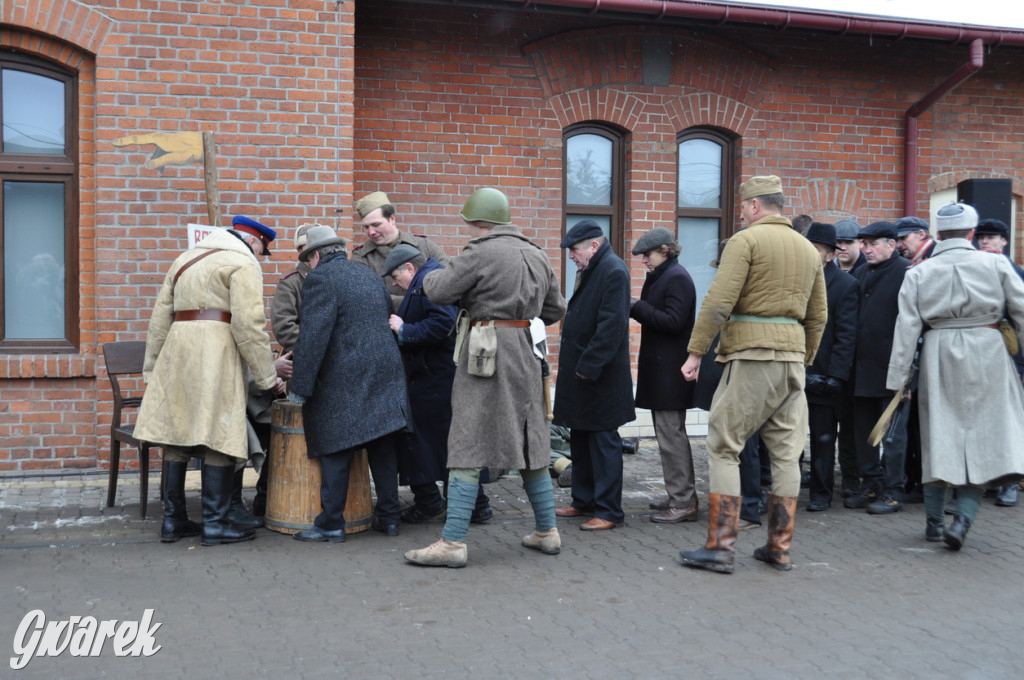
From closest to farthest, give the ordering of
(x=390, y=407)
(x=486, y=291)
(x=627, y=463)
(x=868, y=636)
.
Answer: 1. (x=868, y=636)
2. (x=486, y=291)
3. (x=390, y=407)
4. (x=627, y=463)

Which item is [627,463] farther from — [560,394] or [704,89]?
[704,89]

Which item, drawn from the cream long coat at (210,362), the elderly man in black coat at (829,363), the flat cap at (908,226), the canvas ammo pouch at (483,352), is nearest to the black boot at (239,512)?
the cream long coat at (210,362)

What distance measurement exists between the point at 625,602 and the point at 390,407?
6.18 feet

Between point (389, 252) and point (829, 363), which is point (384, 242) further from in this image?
point (829, 363)

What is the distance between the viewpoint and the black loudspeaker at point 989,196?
8.88 m

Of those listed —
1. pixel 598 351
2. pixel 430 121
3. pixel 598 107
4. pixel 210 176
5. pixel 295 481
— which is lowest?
pixel 295 481

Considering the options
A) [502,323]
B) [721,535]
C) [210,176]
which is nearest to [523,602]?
[721,535]

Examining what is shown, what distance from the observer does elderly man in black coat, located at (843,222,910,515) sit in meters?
7.16

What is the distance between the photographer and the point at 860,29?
9438mm

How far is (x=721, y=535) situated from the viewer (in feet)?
18.2

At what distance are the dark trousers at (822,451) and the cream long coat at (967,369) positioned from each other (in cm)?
97

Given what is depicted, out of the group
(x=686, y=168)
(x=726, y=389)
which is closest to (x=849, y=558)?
(x=726, y=389)

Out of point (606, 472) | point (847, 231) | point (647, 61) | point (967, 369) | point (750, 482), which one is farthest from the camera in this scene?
point (647, 61)

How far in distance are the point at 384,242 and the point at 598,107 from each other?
332 cm
